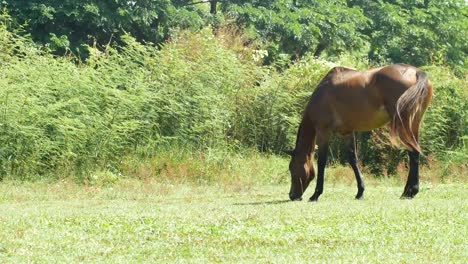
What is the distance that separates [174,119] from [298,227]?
31.5 feet

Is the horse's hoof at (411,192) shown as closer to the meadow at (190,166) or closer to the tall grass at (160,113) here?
the meadow at (190,166)

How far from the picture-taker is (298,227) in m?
10.3

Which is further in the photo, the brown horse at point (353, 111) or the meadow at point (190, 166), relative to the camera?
the brown horse at point (353, 111)

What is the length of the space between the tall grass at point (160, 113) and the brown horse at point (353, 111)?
11.5 ft

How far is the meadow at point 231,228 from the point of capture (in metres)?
8.61

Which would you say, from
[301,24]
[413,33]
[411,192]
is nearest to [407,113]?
[411,192]

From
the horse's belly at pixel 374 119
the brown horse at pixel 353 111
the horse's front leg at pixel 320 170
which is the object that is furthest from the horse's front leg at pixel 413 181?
the horse's front leg at pixel 320 170

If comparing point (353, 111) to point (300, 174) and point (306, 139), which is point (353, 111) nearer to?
point (306, 139)

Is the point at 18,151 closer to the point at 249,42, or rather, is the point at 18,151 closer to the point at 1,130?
the point at 1,130

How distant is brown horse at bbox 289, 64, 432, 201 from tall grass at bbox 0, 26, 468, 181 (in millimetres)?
3515

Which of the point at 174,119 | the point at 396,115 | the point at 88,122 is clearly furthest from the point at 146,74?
the point at 396,115

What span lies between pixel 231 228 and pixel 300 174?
4849mm

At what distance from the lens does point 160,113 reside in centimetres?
1966

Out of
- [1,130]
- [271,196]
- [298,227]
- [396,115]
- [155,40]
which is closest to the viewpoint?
[298,227]
